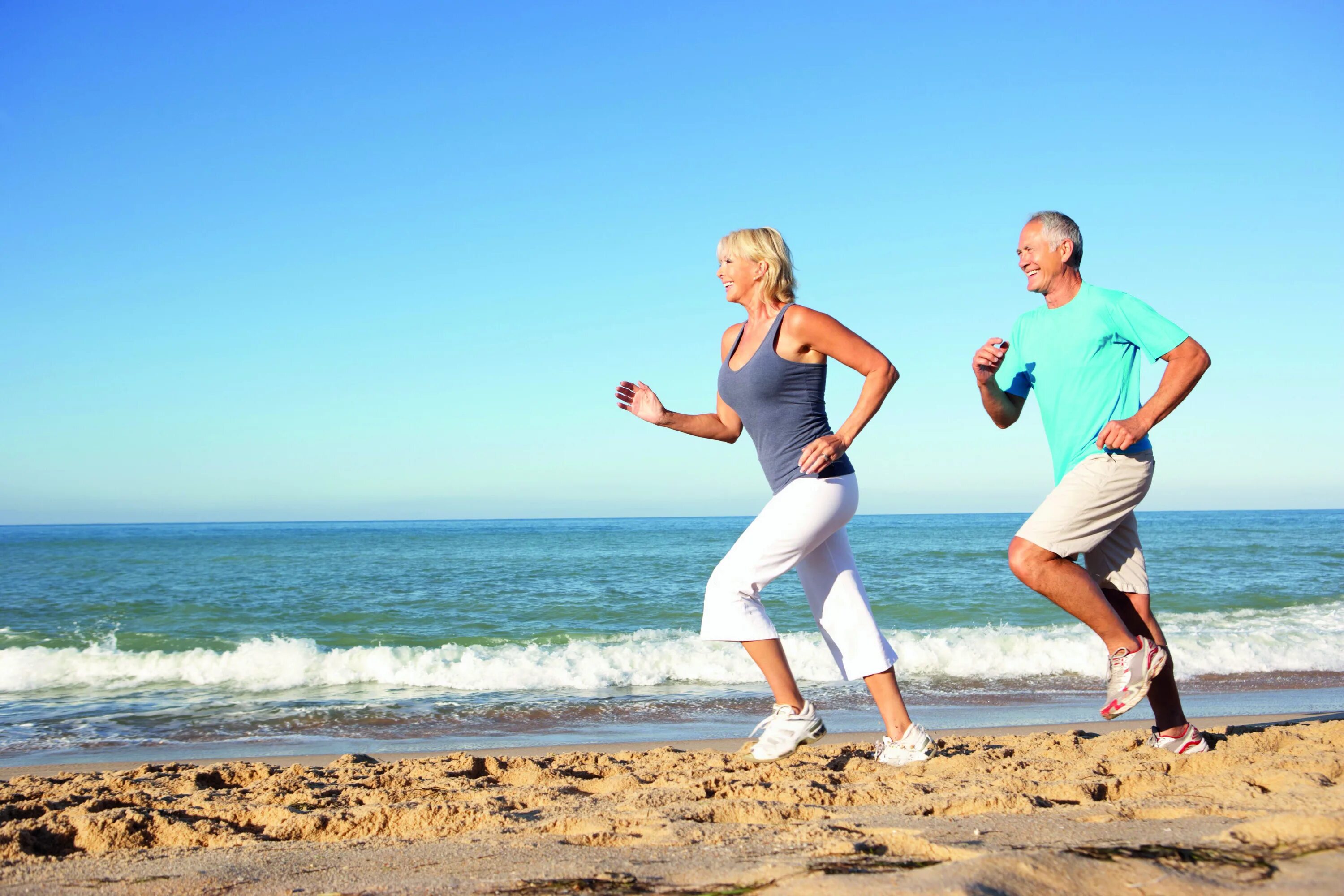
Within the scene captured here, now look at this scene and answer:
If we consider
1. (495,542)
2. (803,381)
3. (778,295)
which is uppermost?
(778,295)

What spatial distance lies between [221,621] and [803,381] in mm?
11826

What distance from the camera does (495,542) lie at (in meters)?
39.3

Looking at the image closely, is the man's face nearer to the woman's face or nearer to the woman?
the woman

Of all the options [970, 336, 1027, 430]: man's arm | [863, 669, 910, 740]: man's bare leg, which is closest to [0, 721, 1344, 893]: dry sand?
[863, 669, 910, 740]: man's bare leg

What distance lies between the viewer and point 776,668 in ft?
10.7

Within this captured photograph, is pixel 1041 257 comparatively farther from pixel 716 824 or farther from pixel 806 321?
pixel 716 824

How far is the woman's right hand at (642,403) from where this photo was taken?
3443 mm

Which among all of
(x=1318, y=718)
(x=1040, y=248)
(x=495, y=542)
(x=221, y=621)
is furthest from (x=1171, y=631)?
(x=495, y=542)

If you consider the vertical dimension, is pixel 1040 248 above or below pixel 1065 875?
above

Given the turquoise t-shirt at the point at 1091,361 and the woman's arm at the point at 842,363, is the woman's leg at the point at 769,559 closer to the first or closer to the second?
the woman's arm at the point at 842,363

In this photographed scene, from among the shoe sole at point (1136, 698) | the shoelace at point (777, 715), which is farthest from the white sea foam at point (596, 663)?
the shoe sole at point (1136, 698)

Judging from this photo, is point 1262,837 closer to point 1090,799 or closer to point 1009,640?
point 1090,799

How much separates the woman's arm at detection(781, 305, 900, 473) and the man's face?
706mm

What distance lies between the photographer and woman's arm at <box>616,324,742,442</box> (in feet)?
11.3
